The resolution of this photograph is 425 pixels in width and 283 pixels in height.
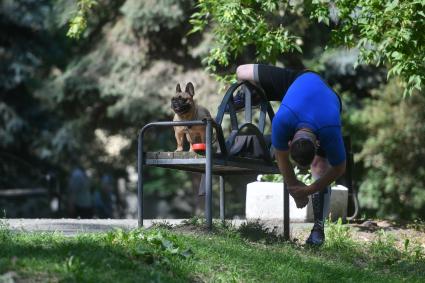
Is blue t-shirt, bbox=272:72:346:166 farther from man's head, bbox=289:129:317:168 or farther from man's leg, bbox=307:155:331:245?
man's leg, bbox=307:155:331:245

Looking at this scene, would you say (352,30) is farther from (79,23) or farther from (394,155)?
(394,155)

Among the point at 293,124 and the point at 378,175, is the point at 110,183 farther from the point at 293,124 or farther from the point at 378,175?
the point at 293,124

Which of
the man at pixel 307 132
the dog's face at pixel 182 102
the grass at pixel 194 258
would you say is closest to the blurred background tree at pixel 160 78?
the dog's face at pixel 182 102

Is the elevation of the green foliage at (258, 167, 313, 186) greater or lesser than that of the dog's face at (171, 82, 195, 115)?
lesser

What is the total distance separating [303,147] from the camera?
28.2 ft

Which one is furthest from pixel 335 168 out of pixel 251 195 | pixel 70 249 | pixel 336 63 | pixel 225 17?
pixel 336 63

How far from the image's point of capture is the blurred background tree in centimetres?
1284

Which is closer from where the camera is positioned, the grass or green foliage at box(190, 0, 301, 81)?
the grass

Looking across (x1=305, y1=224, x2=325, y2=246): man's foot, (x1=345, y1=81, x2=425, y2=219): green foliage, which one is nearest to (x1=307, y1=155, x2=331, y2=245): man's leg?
(x1=305, y1=224, x2=325, y2=246): man's foot

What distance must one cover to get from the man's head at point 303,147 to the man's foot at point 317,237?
1.41 m

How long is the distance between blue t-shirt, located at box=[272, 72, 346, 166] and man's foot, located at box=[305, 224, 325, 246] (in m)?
1.21

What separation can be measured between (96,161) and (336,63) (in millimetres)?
8032

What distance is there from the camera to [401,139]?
19.1m

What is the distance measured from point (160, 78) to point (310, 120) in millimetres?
13087
